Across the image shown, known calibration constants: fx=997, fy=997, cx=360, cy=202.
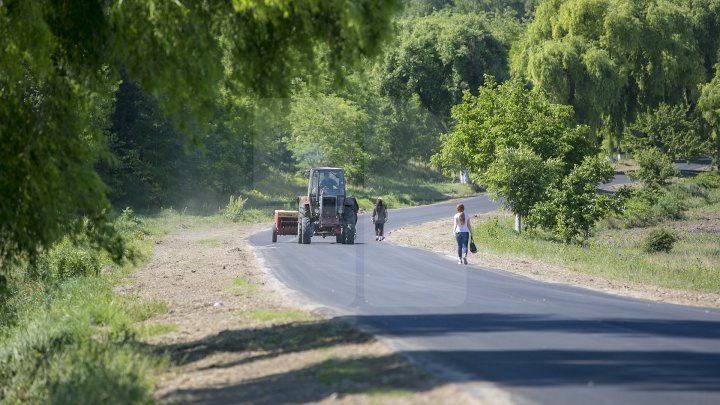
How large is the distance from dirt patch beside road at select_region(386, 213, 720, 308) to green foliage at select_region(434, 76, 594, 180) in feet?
17.4

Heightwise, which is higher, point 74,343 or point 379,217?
point 379,217

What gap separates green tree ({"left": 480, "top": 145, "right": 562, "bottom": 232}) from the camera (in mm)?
41500

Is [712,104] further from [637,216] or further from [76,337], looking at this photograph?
[76,337]

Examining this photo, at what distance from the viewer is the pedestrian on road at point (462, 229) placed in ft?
93.7

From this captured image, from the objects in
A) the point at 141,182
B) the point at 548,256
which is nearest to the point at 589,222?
the point at 548,256

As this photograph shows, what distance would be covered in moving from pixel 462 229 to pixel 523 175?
534 inches

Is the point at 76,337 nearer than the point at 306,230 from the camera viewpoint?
Yes

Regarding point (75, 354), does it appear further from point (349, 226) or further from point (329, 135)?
point (329, 135)

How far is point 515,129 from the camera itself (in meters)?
45.7

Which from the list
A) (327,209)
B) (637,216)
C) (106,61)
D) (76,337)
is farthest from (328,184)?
(637,216)

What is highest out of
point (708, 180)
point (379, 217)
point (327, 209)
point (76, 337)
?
point (708, 180)

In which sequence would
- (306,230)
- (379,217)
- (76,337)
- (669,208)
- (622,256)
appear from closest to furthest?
(76,337) < (622,256) < (306,230) < (379,217) < (669,208)

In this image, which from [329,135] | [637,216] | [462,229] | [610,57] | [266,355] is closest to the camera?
[266,355]

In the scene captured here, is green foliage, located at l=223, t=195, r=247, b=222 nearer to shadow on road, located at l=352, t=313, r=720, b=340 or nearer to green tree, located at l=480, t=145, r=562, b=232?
green tree, located at l=480, t=145, r=562, b=232
